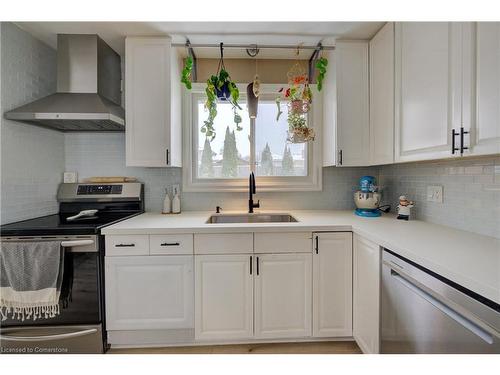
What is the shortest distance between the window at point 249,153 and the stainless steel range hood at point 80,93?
26.9 inches

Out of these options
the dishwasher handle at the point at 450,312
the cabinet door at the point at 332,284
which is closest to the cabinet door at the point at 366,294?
the cabinet door at the point at 332,284

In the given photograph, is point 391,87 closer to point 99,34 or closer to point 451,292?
point 451,292

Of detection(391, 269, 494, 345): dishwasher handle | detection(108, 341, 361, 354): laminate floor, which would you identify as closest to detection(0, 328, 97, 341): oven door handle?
detection(108, 341, 361, 354): laminate floor

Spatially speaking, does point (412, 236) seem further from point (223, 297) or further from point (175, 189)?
point (175, 189)

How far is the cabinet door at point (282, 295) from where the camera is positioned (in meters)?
1.66

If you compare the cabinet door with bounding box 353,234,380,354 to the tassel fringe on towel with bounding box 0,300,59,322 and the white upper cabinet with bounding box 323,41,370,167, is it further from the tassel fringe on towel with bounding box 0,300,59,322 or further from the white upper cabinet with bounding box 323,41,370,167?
the tassel fringe on towel with bounding box 0,300,59,322

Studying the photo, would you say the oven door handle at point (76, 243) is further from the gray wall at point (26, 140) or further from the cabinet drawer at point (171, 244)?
the gray wall at point (26, 140)

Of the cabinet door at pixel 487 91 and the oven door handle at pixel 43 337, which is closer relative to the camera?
the cabinet door at pixel 487 91

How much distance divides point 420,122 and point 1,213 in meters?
2.70

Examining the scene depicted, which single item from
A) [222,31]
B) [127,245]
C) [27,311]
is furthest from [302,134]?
[27,311]

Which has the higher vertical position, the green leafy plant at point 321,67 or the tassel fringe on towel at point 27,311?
the green leafy plant at point 321,67

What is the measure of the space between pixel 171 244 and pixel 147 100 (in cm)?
113

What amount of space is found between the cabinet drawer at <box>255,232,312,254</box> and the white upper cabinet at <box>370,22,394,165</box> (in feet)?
2.68

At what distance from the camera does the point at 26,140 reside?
72.6 inches
